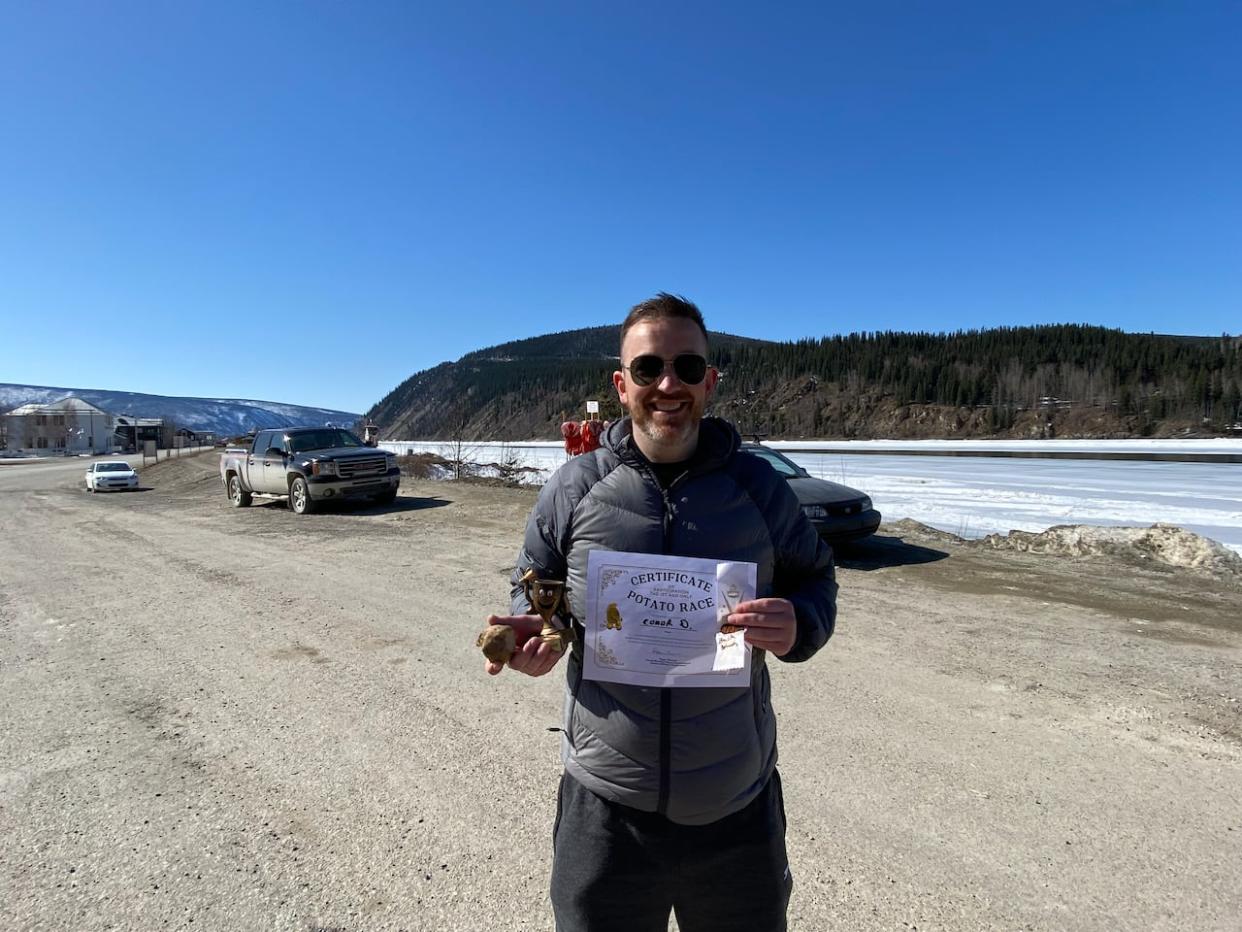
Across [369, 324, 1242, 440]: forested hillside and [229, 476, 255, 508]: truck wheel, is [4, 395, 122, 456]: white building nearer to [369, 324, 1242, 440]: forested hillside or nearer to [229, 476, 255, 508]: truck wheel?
[369, 324, 1242, 440]: forested hillside

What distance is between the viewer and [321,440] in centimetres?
1614

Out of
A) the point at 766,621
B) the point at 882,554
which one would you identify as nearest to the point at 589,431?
the point at 882,554

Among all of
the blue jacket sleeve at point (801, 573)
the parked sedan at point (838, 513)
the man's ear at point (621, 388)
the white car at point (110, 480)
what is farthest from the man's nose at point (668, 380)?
the white car at point (110, 480)

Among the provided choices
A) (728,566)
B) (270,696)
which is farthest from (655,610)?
(270,696)

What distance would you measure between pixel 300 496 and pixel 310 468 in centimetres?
77

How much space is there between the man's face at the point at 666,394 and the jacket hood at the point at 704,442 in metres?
0.05

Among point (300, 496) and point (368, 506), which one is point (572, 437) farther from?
point (300, 496)

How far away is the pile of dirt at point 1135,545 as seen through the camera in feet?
26.8

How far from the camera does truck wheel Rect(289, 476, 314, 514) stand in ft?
47.6

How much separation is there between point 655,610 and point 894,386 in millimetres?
122284

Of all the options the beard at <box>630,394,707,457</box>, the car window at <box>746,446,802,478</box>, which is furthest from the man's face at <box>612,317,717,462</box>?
the car window at <box>746,446,802,478</box>

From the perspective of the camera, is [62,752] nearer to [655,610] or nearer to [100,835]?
[100,835]

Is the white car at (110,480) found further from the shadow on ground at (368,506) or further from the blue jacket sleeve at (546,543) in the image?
the blue jacket sleeve at (546,543)

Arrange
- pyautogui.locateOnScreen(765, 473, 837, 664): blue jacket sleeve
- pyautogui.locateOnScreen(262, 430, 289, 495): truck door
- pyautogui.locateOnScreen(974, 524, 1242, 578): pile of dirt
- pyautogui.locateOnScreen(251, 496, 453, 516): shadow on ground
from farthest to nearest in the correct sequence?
pyautogui.locateOnScreen(262, 430, 289, 495): truck door < pyautogui.locateOnScreen(251, 496, 453, 516): shadow on ground < pyautogui.locateOnScreen(974, 524, 1242, 578): pile of dirt < pyautogui.locateOnScreen(765, 473, 837, 664): blue jacket sleeve
